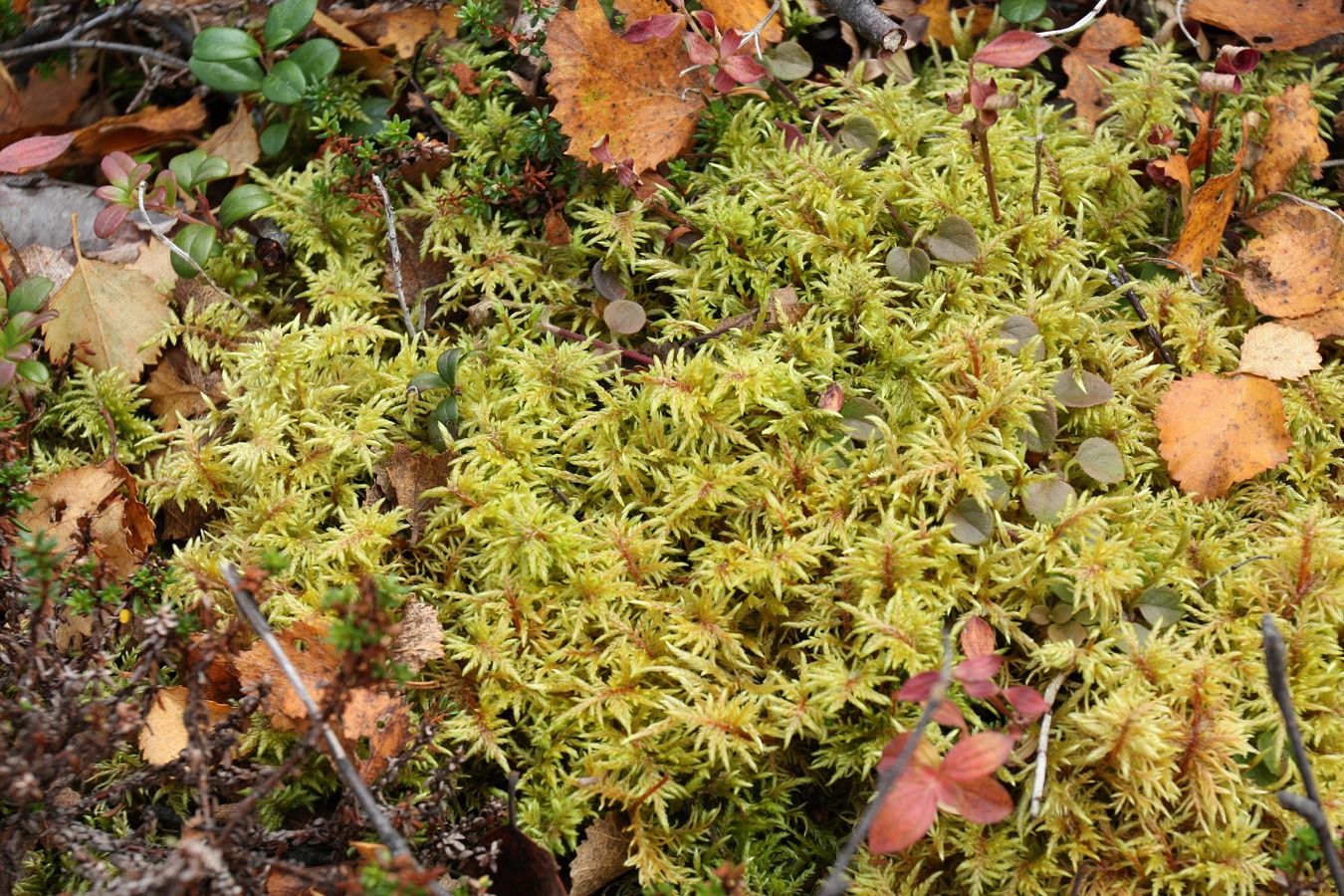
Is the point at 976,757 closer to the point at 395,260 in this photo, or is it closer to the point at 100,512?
the point at 395,260

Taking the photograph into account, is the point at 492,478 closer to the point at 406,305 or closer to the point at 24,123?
the point at 406,305

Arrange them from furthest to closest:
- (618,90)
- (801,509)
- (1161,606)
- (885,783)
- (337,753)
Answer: (618,90)
(801,509)
(1161,606)
(337,753)
(885,783)

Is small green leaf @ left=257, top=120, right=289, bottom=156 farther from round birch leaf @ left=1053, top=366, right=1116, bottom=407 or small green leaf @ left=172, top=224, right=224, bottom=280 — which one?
round birch leaf @ left=1053, top=366, right=1116, bottom=407

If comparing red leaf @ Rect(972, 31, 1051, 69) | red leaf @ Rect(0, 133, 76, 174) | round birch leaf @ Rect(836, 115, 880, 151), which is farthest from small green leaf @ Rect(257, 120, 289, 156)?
red leaf @ Rect(972, 31, 1051, 69)

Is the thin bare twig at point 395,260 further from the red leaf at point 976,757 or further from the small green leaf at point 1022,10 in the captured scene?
the small green leaf at point 1022,10

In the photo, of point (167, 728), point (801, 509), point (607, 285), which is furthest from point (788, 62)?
point (167, 728)

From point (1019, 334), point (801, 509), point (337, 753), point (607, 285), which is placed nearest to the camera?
point (337, 753)

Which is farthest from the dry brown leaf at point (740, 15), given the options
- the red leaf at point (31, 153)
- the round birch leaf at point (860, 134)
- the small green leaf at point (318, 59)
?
the red leaf at point (31, 153)
